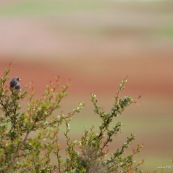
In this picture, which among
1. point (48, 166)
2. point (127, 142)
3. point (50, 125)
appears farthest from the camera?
point (127, 142)

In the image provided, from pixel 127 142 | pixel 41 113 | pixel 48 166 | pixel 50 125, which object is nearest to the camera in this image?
pixel 41 113

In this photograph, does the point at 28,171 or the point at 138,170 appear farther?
the point at 138,170

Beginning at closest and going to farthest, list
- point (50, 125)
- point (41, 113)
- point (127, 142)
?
point (41, 113), point (50, 125), point (127, 142)

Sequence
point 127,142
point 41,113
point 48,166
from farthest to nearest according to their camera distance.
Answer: point 127,142 < point 48,166 < point 41,113

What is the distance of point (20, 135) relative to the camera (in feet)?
22.4

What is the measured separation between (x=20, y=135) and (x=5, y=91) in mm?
745

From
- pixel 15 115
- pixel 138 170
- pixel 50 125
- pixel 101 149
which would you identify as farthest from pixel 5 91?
pixel 138 170

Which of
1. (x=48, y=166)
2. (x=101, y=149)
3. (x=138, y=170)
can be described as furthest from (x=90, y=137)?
(x=138, y=170)

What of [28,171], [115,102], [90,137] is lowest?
[28,171]

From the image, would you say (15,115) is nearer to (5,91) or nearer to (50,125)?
(5,91)

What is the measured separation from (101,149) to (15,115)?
126cm

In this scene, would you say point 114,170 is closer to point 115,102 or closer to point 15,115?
point 115,102

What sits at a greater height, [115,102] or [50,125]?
[115,102]

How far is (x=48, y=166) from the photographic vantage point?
696cm
